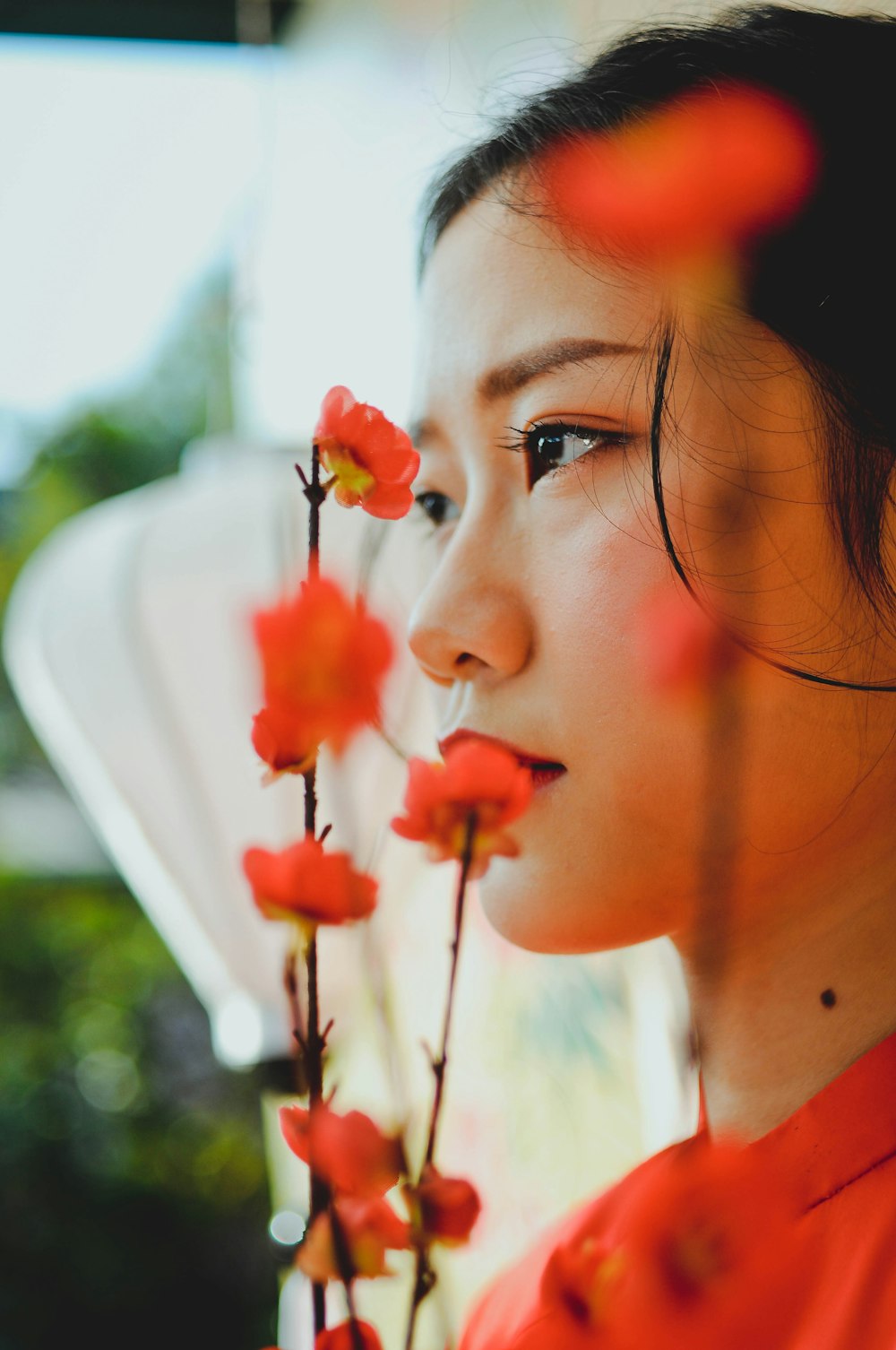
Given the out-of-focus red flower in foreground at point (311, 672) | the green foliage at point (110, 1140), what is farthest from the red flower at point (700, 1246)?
the green foliage at point (110, 1140)

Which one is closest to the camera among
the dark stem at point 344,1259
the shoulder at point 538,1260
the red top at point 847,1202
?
the dark stem at point 344,1259

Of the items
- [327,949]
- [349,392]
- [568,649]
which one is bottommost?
[327,949]

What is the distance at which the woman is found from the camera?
426 mm

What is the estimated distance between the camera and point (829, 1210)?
42cm

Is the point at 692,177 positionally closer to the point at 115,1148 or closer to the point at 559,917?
the point at 559,917

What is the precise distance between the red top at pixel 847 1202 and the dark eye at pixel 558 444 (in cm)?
24

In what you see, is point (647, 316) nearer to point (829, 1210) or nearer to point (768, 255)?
point (768, 255)

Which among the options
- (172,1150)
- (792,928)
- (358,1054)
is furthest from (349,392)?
(172,1150)

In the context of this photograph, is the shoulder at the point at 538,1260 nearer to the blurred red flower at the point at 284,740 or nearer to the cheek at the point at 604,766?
the cheek at the point at 604,766

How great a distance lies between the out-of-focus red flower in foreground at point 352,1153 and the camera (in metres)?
0.26

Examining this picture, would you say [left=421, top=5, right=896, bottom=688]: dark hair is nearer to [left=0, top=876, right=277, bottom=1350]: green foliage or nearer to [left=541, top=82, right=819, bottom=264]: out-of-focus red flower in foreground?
[left=541, top=82, right=819, bottom=264]: out-of-focus red flower in foreground

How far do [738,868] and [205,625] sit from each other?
68cm

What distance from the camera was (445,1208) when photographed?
271 mm

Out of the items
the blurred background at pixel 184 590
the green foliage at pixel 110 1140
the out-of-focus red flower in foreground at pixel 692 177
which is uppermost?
the out-of-focus red flower in foreground at pixel 692 177
